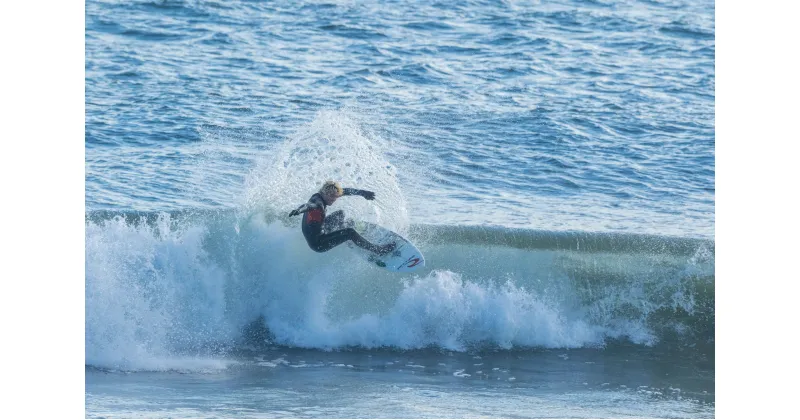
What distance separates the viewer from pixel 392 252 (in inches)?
433

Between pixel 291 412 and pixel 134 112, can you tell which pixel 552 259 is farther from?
pixel 134 112

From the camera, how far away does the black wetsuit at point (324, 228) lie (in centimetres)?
1054

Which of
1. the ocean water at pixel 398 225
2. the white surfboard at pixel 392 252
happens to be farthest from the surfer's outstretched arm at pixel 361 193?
the ocean water at pixel 398 225

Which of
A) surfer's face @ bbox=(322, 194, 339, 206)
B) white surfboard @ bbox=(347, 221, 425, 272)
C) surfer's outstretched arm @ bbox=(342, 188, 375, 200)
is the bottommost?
white surfboard @ bbox=(347, 221, 425, 272)

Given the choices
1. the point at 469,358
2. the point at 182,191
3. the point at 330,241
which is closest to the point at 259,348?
the point at 330,241

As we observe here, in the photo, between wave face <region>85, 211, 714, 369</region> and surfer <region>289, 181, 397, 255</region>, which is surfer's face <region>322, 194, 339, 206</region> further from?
wave face <region>85, 211, 714, 369</region>

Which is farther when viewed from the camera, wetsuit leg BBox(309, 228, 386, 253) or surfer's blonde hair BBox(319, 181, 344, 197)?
wetsuit leg BBox(309, 228, 386, 253)

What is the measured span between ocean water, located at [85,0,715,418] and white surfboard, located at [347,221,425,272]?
43 cm

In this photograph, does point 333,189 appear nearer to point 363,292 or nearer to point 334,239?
point 334,239

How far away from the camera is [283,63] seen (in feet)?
61.3

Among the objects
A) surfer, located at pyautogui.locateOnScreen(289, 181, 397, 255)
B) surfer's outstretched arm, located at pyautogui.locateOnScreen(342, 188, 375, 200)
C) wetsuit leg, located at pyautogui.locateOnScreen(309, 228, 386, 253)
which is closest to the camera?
surfer's outstretched arm, located at pyautogui.locateOnScreen(342, 188, 375, 200)

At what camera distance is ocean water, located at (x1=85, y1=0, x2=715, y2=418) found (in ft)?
32.8

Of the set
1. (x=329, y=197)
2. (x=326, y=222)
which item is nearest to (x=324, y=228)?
(x=326, y=222)

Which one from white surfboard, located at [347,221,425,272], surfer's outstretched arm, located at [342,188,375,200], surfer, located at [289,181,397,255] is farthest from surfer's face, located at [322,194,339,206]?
white surfboard, located at [347,221,425,272]
